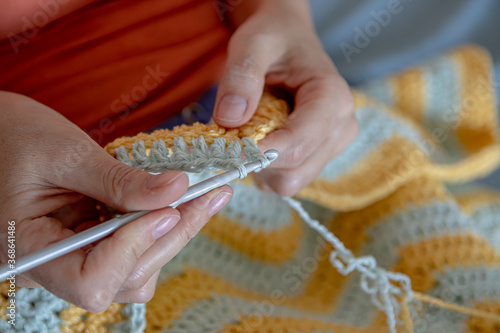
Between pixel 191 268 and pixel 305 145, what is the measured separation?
0.31 meters

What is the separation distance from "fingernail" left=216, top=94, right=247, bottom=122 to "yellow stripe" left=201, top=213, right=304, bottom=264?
11.0 inches

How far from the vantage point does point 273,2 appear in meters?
0.83

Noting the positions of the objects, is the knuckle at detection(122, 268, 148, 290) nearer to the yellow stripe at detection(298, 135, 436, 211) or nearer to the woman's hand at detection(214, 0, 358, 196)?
the woman's hand at detection(214, 0, 358, 196)

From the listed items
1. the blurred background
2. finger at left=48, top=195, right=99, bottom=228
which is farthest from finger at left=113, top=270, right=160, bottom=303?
the blurred background

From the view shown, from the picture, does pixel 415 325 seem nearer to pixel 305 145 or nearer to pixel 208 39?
pixel 305 145

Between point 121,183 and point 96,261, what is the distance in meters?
0.08

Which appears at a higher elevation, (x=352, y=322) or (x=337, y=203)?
(x=337, y=203)

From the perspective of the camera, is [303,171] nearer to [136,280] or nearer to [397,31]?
[136,280]

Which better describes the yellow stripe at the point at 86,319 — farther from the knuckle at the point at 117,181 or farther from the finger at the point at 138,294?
the knuckle at the point at 117,181

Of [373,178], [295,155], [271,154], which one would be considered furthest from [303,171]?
[373,178]

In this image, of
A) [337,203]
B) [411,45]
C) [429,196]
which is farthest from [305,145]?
[411,45]

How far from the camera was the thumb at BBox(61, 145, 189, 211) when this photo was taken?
1.45ft

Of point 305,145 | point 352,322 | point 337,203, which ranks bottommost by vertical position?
point 352,322

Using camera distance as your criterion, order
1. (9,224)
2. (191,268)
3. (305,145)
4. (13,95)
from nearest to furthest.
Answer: (9,224) → (13,95) → (305,145) → (191,268)
